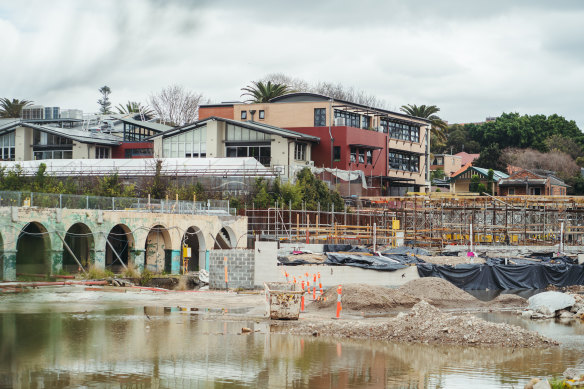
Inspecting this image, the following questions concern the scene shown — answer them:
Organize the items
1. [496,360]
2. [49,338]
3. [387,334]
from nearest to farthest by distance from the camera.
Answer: [496,360] < [49,338] < [387,334]

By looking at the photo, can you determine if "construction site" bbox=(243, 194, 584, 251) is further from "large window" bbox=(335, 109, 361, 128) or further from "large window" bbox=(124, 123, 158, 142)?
"large window" bbox=(124, 123, 158, 142)

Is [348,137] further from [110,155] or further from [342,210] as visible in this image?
[110,155]

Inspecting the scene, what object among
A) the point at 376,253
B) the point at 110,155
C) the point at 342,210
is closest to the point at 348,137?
the point at 342,210

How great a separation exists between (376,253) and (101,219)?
15.7 m

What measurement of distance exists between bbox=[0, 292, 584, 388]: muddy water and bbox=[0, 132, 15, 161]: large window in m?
60.8

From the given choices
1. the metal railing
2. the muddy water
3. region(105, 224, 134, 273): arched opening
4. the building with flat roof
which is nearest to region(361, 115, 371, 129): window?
the building with flat roof

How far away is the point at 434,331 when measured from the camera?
77.2 ft

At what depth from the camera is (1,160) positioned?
269 feet

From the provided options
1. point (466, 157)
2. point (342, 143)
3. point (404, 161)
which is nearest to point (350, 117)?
point (342, 143)

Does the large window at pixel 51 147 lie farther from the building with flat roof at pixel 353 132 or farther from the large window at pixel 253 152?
the building with flat roof at pixel 353 132

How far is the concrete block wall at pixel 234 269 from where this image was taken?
37875mm

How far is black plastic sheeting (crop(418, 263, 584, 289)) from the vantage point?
4172 centimetres

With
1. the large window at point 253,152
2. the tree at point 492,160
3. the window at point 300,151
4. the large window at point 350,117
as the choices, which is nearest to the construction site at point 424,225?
the window at point 300,151

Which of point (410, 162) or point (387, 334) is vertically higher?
point (410, 162)
